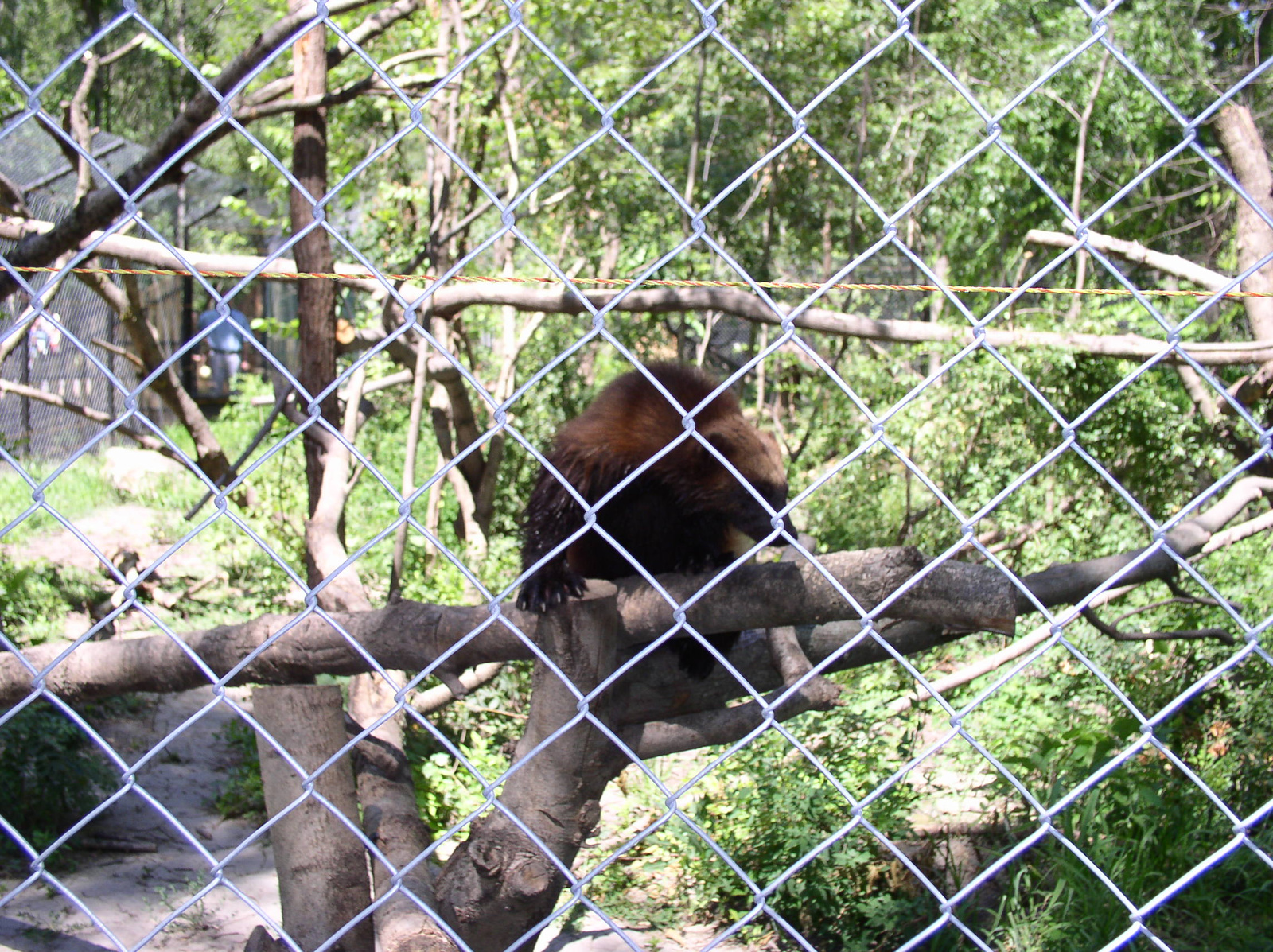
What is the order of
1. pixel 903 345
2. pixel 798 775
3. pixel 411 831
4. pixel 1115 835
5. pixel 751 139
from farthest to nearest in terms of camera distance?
1. pixel 751 139
2. pixel 903 345
3. pixel 798 775
4. pixel 1115 835
5. pixel 411 831

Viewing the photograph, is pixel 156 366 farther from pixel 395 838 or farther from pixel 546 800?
pixel 546 800

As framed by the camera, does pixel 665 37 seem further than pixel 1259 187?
Yes

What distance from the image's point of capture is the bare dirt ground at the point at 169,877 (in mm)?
3248

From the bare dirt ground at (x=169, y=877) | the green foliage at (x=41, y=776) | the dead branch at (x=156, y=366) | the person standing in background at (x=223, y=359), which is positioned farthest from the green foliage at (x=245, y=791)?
the person standing in background at (x=223, y=359)

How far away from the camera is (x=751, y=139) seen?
355 inches

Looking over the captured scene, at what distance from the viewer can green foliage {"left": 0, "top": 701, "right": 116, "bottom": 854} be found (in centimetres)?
368

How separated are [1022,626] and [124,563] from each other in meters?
4.51

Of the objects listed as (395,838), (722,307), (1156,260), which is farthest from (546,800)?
(1156,260)

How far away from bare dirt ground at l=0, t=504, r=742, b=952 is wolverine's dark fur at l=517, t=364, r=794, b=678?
104cm

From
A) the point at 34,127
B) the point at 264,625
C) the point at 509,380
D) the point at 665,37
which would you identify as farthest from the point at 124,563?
the point at 34,127

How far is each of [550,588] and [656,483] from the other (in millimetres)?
900

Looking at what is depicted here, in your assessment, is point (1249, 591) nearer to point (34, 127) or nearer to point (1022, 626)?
point (1022, 626)

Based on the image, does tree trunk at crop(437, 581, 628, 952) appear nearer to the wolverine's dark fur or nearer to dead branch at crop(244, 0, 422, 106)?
the wolverine's dark fur

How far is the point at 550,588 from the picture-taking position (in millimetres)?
2223
